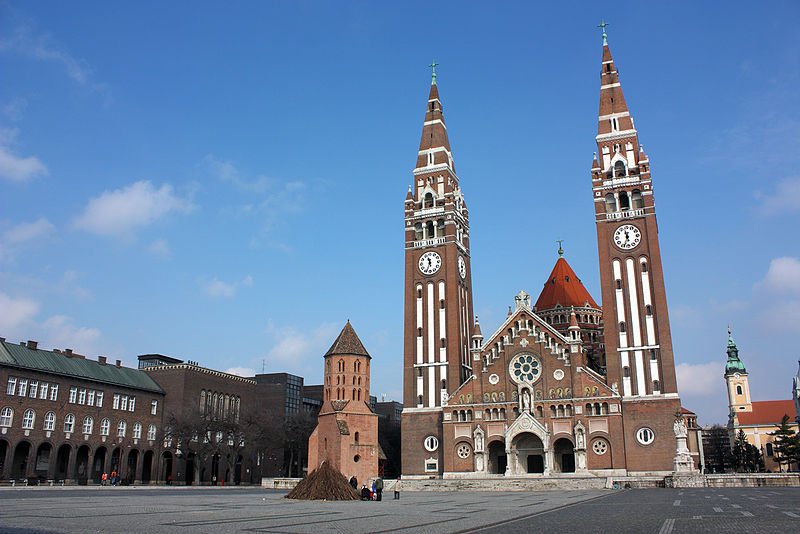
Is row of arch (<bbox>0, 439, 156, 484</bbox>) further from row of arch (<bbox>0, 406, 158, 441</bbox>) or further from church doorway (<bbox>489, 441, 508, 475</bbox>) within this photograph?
church doorway (<bbox>489, 441, 508, 475</bbox>)

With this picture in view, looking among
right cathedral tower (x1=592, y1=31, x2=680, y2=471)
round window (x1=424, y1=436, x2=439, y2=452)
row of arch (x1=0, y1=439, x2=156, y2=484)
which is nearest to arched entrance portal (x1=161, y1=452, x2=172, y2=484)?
row of arch (x1=0, y1=439, x2=156, y2=484)

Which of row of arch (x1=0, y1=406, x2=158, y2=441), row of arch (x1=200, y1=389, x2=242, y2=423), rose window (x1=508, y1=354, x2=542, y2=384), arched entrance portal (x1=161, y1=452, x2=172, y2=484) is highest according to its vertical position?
rose window (x1=508, y1=354, x2=542, y2=384)

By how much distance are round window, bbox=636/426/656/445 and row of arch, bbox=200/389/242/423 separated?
46000 mm

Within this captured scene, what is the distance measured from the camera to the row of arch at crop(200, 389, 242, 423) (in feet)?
269

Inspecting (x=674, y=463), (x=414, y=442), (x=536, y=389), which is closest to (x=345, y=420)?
(x=414, y=442)

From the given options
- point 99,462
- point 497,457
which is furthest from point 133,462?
point 497,457

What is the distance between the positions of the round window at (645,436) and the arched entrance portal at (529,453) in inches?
342

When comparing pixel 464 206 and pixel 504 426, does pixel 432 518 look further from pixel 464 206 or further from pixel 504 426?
pixel 464 206

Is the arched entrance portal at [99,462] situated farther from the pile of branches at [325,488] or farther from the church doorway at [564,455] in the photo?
the church doorway at [564,455]

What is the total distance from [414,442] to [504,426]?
931 cm

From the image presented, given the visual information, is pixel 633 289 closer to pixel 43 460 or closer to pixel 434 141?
pixel 434 141

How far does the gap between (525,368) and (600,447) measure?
972 cm

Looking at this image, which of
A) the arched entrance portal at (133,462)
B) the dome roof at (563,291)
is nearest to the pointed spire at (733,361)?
the dome roof at (563,291)

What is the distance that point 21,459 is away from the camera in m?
62.1
